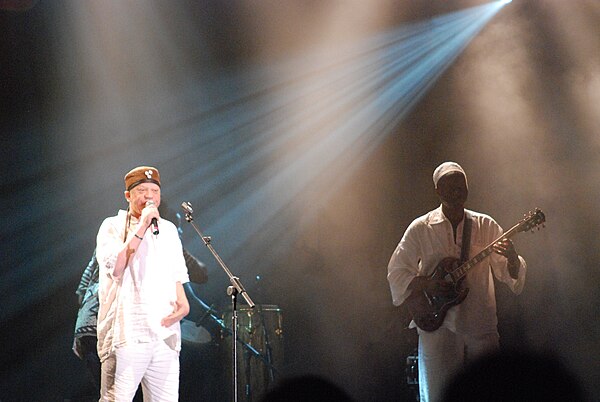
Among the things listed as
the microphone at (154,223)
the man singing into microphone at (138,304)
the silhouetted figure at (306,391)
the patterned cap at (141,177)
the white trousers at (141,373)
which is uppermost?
the patterned cap at (141,177)

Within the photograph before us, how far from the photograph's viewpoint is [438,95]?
7.45m

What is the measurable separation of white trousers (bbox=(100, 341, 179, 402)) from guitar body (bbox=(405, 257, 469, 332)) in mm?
1814

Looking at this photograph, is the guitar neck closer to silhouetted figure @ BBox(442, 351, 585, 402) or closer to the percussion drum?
silhouetted figure @ BBox(442, 351, 585, 402)

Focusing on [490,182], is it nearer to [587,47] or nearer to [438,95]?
[438,95]

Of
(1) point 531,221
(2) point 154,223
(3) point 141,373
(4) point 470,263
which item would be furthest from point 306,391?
(2) point 154,223

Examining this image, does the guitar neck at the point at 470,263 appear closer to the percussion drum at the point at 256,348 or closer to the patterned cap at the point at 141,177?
the patterned cap at the point at 141,177

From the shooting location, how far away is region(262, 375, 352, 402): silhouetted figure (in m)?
6.64

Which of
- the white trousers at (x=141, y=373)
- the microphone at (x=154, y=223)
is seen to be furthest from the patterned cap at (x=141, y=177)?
the white trousers at (x=141, y=373)

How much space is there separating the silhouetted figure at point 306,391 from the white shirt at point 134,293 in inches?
108

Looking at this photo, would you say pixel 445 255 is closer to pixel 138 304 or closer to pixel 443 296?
pixel 443 296

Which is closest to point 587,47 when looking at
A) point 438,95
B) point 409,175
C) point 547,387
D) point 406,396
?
point 438,95

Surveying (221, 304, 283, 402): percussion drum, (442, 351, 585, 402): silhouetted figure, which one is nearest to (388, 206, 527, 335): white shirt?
(442, 351, 585, 402): silhouetted figure

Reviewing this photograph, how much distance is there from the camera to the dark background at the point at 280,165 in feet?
22.5

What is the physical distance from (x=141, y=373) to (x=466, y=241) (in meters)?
2.48
